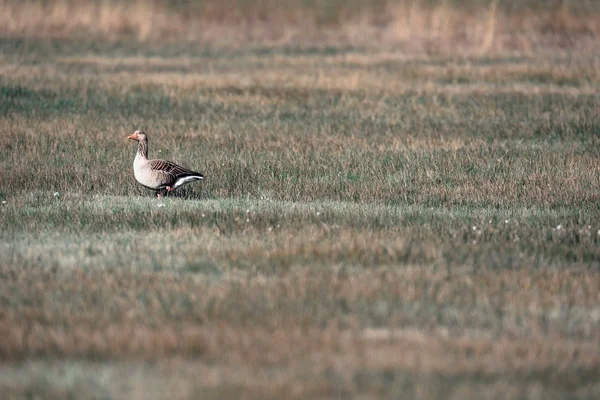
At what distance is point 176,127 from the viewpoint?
22.6 m

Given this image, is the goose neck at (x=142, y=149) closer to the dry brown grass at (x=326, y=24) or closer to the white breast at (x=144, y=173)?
the white breast at (x=144, y=173)

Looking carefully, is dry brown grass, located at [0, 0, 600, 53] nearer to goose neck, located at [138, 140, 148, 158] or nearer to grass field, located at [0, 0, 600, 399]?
grass field, located at [0, 0, 600, 399]

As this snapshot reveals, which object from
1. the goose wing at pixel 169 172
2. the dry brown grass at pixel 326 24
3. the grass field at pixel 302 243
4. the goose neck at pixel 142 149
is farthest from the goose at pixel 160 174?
the dry brown grass at pixel 326 24

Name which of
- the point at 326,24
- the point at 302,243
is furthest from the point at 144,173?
the point at 326,24

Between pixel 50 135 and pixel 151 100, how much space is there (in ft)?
19.1

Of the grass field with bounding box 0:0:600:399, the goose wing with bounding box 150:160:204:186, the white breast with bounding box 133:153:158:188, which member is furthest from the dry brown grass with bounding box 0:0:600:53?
the white breast with bounding box 133:153:158:188

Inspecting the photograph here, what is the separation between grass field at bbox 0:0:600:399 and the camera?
762cm

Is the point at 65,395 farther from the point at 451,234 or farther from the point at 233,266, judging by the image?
the point at 451,234

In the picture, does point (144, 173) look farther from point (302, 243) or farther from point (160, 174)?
point (302, 243)

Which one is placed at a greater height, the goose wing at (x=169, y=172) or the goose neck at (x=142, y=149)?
the goose neck at (x=142, y=149)

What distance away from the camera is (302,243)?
11508 mm

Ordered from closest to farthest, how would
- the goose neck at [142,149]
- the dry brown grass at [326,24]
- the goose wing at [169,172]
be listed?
the goose wing at [169,172], the goose neck at [142,149], the dry brown grass at [326,24]

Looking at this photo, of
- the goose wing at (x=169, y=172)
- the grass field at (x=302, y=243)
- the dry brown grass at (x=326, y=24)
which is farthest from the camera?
the dry brown grass at (x=326, y=24)

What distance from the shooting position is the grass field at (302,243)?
7.62 meters
